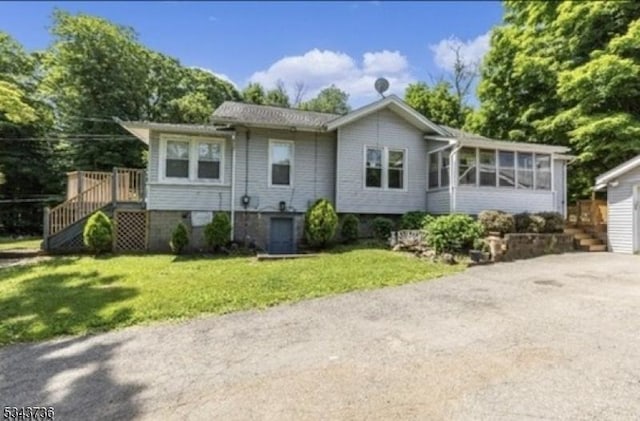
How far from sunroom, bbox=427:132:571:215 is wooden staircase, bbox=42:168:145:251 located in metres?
10.7

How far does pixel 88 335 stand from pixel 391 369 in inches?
174

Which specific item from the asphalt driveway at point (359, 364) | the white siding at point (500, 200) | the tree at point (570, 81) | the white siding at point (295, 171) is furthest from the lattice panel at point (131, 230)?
the tree at point (570, 81)

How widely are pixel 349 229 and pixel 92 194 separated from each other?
8.94 m

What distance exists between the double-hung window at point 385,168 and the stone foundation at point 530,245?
174 inches

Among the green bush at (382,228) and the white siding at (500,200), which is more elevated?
the white siding at (500,200)

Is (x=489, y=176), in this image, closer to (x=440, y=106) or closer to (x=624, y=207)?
(x=624, y=207)

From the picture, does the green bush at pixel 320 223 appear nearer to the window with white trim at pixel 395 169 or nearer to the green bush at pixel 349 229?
the green bush at pixel 349 229

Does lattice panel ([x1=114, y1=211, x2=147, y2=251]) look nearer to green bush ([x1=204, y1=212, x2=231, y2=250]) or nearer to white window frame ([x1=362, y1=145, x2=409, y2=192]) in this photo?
green bush ([x1=204, y1=212, x2=231, y2=250])

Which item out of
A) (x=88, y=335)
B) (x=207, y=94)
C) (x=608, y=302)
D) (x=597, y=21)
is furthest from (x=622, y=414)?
(x=207, y=94)

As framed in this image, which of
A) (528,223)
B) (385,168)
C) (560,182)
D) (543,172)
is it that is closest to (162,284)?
(385,168)

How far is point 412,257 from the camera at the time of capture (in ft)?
39.1

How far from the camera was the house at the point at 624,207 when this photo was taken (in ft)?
44.5

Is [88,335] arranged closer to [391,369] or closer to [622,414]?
[391,369]

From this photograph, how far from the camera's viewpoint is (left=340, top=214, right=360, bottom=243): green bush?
14.2 m
